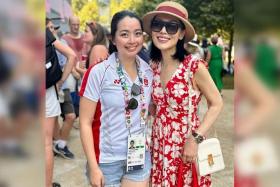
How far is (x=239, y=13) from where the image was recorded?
84cm

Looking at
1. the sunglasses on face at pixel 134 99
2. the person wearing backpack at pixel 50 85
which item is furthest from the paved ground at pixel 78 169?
the sunglasses on face at pixel 134 99

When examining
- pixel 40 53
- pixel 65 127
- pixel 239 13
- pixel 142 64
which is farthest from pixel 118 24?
pixel 65 127

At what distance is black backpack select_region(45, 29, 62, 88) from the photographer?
10.3 ft

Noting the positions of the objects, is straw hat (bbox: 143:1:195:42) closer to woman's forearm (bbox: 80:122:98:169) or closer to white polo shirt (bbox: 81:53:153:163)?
white polo shirt (bbox: 81:53:153:163)

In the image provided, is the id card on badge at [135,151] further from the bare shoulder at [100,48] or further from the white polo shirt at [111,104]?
the bare shoulder at [100,48]

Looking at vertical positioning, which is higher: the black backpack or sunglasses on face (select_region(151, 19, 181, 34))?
sunglasses on face (select_region(151, 19, 181, 34))

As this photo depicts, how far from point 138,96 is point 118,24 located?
36 cm

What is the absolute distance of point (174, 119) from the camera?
2291 mm

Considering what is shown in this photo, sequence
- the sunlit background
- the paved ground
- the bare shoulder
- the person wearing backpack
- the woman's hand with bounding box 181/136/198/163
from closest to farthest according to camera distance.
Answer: the sunlit background → the woman's hand with bounding box 181/136/198/163 → the person wearing backpack → the bare shoulder → the paved ground

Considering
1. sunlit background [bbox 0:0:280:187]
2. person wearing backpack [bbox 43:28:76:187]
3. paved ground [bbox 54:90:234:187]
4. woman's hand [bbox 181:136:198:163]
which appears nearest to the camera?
sunlit background [bbox 0:0:280:187]

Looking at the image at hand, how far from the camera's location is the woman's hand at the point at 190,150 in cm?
223

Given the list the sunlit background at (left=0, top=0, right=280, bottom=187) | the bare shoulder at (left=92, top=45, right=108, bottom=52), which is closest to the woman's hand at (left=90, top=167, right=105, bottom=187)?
the sunlit background at (left=0, top=0, right=280, bottom=187)

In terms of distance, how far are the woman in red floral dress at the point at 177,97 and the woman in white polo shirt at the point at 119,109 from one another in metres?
0.08

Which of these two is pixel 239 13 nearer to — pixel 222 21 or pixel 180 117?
pixel 180 117
